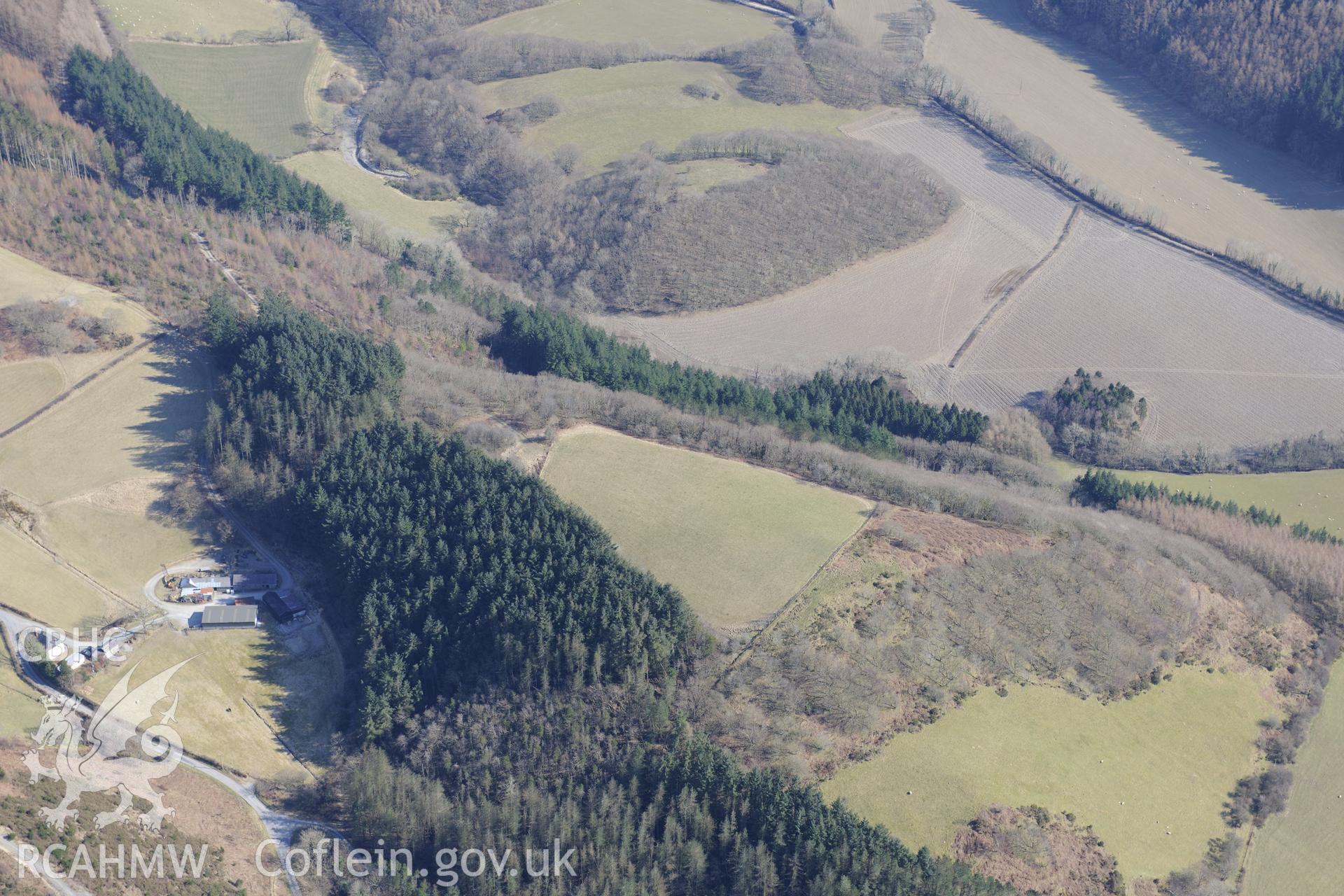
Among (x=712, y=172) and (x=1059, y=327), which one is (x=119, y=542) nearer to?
(x=712, y=172)

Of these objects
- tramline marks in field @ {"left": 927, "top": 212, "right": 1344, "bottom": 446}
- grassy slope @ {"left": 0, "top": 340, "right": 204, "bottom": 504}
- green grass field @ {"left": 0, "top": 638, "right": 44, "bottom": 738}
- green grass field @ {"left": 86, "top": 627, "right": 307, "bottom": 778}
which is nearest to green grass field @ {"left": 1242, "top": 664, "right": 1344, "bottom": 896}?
tramline marks in field @ {"left": 927, "top": 212, "right": 1344, "bottom": 446}

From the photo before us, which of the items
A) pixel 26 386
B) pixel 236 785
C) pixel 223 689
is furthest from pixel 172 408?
pixel 236 785

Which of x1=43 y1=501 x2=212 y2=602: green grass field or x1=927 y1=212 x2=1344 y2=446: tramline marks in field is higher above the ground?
x1=927 y1=212 x2=1344 y2=446: tramline marks in field

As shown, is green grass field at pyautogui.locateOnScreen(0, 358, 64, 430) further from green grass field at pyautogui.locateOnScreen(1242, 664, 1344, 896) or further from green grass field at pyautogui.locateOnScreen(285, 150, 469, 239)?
green grass field at pyautogui.locateOnScreen(1242, 664, 1344, 896)

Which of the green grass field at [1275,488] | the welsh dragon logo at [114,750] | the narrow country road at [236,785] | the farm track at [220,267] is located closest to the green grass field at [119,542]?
the narrow country road at [236,785]

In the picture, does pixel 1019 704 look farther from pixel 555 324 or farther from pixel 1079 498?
pixel 555 324

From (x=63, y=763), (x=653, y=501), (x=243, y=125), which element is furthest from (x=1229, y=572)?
(x=243, y=125)
